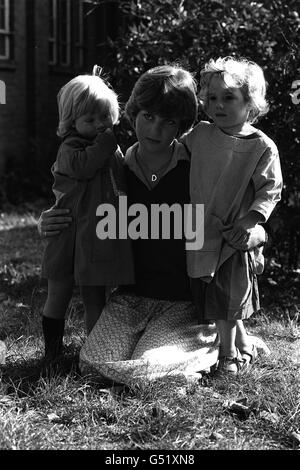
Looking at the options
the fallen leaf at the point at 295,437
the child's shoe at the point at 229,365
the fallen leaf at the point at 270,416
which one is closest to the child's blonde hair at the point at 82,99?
the child's shoe at the point at 229,365

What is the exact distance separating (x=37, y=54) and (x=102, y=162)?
336 inches

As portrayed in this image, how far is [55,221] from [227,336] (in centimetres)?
95

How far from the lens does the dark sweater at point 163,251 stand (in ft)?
11.8

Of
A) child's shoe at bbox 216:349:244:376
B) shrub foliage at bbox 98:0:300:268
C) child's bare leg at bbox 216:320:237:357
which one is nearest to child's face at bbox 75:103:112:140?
child's bare leg at bbox 216:320:237:357

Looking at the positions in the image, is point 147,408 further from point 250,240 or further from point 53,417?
point 250,240

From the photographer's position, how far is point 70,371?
11.3 ft

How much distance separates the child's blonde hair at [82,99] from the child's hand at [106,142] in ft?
0.38

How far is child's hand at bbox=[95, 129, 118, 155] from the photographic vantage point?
3412 millimetres

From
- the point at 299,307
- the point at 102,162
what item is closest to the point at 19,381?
the point at 102,162

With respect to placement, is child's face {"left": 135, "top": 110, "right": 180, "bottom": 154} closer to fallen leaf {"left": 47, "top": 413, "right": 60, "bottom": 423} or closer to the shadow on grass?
the shadow on grass

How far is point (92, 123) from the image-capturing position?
3.47m

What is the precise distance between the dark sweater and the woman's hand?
1.06 feet

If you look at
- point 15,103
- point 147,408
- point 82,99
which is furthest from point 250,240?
point 15,103

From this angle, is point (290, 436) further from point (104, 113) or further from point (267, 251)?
point (267, 251)
